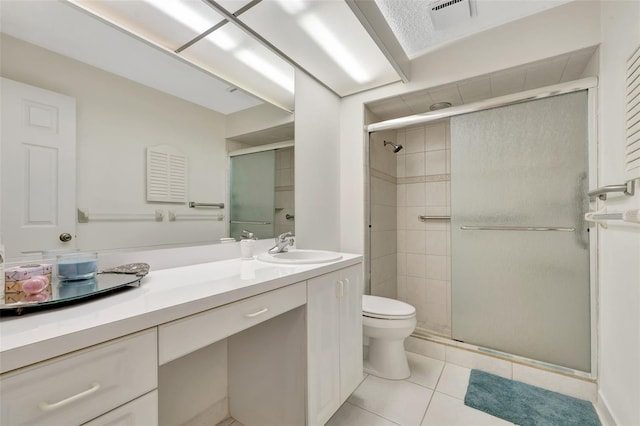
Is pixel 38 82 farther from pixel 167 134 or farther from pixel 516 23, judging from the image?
pixel 516 23

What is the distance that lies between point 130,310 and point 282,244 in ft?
3.45

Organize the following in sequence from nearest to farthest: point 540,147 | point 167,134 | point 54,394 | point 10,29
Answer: point 54,394
point 10,29
point 167,134
point 540,147

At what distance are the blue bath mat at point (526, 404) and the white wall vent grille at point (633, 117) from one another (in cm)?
130

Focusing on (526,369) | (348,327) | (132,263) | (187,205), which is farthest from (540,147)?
(132,263)

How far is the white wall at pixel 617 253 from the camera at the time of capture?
3.82 feet

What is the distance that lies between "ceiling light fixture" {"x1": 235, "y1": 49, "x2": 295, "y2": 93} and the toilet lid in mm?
1632

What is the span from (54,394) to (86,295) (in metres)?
0.27

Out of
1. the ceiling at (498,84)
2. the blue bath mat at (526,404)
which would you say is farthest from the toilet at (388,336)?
the ceiling at (498,84)

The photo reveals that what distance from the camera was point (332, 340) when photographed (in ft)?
4.42

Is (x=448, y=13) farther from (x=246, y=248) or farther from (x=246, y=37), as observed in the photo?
(x=246, y=248)

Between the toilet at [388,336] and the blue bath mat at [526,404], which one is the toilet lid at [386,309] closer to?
the toilet at [388,336]

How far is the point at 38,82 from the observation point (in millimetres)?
927

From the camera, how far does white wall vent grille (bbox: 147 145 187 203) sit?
1209mm

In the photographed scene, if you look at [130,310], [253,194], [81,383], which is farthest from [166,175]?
[81,383]
